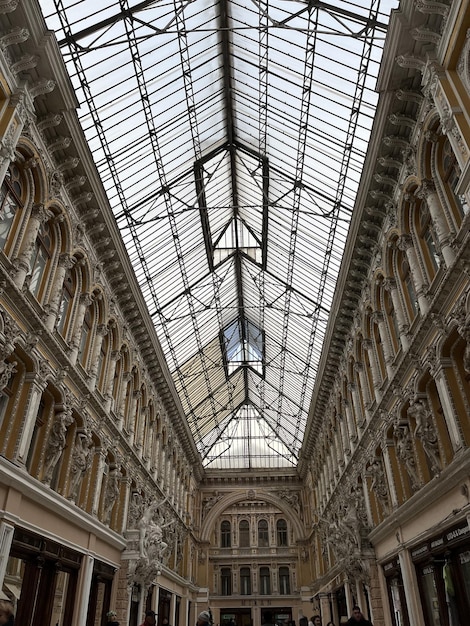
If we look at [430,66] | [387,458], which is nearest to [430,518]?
[387,458]

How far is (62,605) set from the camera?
45.8 ft

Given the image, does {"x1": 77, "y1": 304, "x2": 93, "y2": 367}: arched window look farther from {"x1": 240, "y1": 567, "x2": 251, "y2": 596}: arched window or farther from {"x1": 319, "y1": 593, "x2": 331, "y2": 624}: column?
{"x1": 240, "y1": 567, "x2": 251, "y2": 596}: arched window

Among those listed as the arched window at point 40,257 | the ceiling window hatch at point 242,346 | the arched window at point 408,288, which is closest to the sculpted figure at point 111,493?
the arched window at point 40,257

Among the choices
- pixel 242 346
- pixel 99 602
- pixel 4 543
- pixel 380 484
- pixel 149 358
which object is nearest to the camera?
pixel 4 543

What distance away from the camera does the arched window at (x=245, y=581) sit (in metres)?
40.4

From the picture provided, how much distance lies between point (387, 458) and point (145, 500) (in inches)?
463

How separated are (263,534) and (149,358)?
984 inches

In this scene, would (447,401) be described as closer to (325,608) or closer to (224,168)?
(224,168)

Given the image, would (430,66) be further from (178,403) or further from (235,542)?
(235,542)

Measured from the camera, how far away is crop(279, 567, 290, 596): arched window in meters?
40.2

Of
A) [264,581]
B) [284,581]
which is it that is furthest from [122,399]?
[284,581]

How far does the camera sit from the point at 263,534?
42625 mm

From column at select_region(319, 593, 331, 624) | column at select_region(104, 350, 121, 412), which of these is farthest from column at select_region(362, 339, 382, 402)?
column at select_region(319, 593, 331, 624)

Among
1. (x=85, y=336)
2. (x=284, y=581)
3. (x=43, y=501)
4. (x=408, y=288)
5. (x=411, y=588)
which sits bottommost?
(x=411, y=588)
